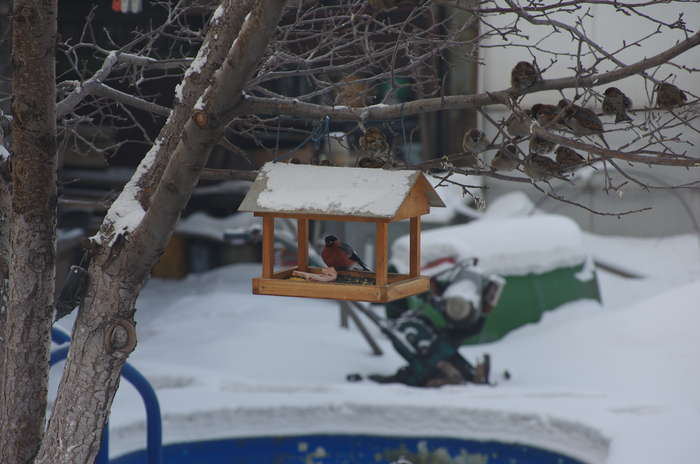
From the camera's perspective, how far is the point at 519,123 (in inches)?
108

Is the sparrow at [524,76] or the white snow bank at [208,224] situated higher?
the sparrow at [524,76]

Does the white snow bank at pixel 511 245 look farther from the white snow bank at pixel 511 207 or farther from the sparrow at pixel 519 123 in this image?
the sparrow at pixel 519 123

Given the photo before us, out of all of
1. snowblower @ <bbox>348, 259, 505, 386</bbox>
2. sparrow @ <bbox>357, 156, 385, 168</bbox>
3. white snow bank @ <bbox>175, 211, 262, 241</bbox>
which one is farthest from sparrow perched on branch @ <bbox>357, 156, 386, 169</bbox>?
white snow bank @ <bbox>175, 211, 262, 241</bbox>

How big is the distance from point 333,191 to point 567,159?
679 mm

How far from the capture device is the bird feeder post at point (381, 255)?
3104 mm

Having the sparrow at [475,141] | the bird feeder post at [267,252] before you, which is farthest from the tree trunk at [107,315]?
the sparrow at [475,141]

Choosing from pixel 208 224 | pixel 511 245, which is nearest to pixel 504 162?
pixel 511 245

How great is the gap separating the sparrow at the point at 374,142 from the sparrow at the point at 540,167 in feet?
1.50

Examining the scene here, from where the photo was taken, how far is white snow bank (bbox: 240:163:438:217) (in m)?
2.95

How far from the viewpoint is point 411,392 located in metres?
6.98

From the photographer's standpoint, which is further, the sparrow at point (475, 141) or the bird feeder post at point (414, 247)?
the bird feeder post at point (414, 247)

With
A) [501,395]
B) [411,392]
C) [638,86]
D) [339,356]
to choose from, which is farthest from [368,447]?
[638,86]

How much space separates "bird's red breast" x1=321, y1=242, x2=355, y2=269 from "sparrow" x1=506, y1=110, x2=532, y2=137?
753 millimetres

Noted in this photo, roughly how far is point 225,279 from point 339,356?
412cm
